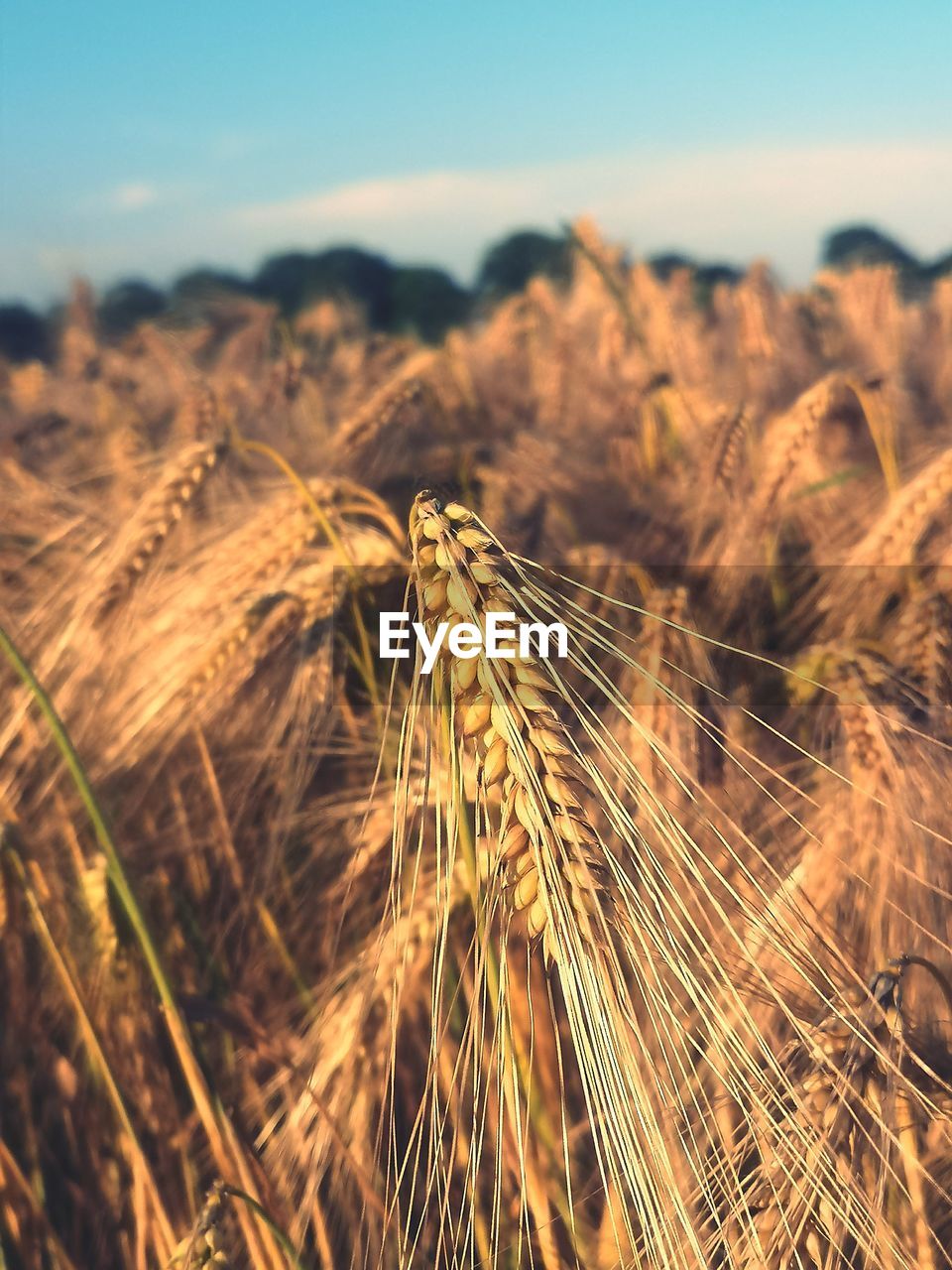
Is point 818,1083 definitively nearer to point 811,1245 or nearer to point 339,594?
point 811,1245

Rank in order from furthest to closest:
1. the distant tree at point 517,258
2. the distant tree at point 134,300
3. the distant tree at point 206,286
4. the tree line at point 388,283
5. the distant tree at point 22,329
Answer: the distant tree at point 517,258, the distant tree at point 134,300, the distant tree at point 22,329, the tree line at point 388,283, the distant tree at point 206,286

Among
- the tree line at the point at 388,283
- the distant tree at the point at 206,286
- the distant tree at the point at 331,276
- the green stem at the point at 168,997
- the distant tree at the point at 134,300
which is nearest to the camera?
the green stem at the point at 168,997

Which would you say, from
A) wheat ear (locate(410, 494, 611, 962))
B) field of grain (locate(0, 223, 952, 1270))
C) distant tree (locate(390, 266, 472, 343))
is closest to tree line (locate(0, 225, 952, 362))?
distant tree (locate(390, 266, 472, 343))

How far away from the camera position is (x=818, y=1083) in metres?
0.93

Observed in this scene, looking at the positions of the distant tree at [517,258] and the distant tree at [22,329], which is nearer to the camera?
the distant tree at [22,329]

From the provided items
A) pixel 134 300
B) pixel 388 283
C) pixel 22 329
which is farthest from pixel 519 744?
pixel 388 283

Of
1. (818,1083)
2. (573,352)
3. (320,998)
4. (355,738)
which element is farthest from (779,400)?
(818,1083)

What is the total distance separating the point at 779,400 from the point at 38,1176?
11.4 feet

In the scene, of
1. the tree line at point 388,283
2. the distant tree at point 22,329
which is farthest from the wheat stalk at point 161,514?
the distant tree at point 22,329

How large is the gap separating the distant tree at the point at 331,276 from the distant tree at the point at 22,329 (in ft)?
14.0

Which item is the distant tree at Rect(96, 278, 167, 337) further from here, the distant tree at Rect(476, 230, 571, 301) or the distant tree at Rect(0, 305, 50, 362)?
the distant tree at Rect(476, 230, 571, 301)

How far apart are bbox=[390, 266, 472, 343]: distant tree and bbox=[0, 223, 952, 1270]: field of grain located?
1572cm

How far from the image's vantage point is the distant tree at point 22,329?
18.9m

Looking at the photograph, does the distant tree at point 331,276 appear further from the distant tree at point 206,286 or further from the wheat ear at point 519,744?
the wheat ear at point 519,744
